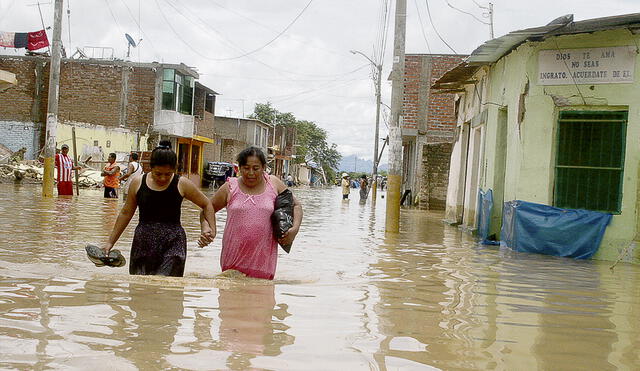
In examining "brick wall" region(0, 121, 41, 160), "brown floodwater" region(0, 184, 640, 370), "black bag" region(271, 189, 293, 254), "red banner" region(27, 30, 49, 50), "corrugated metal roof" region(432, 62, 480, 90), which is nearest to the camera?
"brown floodwater" region(0, 184, 640, 370)

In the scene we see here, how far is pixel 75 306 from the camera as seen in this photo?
5137 millimetres

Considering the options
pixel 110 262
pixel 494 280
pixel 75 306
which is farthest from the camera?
pixel 494 280

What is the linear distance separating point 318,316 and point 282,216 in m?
1.18

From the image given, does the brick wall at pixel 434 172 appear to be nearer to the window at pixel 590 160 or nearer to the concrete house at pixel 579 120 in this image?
the concrete house at pixel 579 120

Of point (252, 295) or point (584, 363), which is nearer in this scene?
point (584, 363)

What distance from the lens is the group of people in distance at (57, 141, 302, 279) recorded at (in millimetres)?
6047

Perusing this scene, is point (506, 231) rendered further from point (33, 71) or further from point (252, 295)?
point (33, 71)

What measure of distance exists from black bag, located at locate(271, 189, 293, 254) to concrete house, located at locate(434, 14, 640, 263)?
21.3ft

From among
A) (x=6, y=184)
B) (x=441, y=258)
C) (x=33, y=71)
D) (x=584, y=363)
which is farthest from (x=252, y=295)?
(x=33, y=71)

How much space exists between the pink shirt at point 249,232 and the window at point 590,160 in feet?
23.5

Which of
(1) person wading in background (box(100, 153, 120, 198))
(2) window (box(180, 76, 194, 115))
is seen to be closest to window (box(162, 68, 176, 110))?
(2) window (box(180, 76, 194, 115))

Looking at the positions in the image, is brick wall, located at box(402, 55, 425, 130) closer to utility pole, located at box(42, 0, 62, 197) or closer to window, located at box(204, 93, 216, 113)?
utility pole, located at box(42, 0, 62, 197)

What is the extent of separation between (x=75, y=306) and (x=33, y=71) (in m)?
35.7

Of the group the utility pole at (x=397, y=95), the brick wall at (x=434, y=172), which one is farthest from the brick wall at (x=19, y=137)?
the utility pole at (x=397, y=95)
